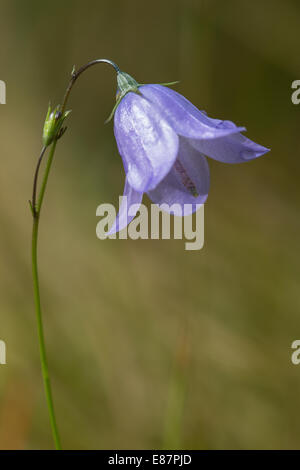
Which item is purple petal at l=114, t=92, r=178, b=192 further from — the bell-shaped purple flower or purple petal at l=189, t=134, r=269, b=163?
purple petal at l=189, t=134, r=269, b=163

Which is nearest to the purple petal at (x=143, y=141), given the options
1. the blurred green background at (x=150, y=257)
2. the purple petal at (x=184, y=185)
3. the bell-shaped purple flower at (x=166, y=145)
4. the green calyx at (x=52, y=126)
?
the bell-shaped purple flower at (x=166, y=145)

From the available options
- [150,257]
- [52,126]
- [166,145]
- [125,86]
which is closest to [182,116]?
[166,145]

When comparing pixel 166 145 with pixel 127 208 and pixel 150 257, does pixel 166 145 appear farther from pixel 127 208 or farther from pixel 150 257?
pixel 150 257

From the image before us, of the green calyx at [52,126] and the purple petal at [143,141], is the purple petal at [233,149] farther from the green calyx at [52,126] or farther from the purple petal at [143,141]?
the green calyx at [52,126]

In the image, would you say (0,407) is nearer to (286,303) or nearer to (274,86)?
(286,303)
